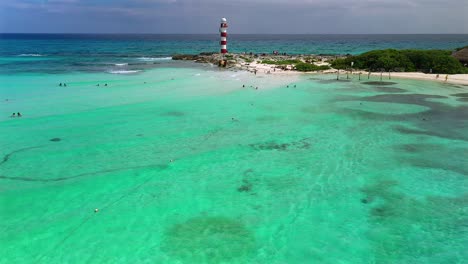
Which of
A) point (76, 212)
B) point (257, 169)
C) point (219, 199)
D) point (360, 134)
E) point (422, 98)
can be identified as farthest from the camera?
point (422, 98)

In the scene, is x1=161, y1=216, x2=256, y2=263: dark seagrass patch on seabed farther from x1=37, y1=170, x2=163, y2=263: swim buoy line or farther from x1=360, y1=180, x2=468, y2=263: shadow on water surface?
x1=360, y1=180, x2=468, y2=263: shadow on water surface

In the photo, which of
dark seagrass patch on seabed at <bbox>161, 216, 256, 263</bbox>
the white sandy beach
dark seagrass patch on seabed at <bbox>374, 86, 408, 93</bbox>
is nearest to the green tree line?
the white sandy beach

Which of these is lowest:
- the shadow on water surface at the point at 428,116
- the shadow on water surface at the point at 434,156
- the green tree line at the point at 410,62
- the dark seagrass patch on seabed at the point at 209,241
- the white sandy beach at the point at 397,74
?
the dark seagrass patch on seabed at the point at 209,241

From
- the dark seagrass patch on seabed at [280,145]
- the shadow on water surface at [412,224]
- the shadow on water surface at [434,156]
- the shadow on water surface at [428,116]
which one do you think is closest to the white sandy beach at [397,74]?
the shadow on water surface at [428,116]

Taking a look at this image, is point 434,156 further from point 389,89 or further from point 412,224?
point 389,89

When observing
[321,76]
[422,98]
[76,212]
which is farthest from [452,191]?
[321,76]

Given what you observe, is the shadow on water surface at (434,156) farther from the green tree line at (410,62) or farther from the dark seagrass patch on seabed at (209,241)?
the green tree line at (410,62)

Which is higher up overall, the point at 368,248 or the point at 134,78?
the point at 134,78

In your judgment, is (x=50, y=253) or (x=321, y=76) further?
(x=321, y=76)

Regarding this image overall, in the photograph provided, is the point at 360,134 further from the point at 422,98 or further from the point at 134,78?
the point at 134,78
